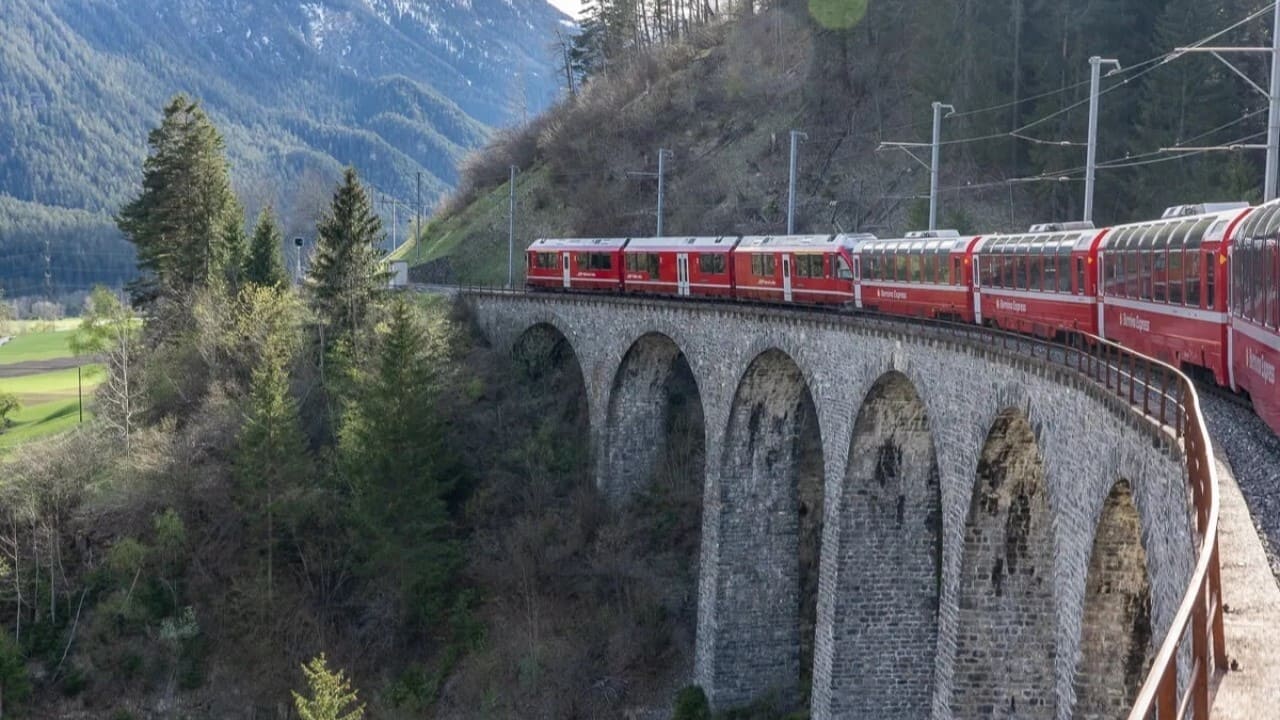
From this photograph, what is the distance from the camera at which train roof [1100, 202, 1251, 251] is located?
1802 cm

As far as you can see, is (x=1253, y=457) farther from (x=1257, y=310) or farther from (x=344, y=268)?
(x=344, y=268)

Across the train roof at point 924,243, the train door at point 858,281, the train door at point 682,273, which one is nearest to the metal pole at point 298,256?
the train door at point 682,273

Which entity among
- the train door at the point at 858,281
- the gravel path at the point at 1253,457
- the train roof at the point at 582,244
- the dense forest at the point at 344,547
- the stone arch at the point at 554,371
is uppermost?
the train roof at the point at 582,244

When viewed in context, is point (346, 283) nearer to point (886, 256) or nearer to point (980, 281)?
point (886, 256)

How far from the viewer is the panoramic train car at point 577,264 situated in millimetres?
48156

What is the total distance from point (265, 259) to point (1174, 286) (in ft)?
151

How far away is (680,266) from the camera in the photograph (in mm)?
43438

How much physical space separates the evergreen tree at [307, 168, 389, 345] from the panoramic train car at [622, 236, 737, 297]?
11.4 metres

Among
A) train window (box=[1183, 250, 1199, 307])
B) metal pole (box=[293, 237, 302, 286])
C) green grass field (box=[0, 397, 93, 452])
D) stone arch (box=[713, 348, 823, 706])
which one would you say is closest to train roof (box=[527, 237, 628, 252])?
metal pole (box=[293, 237, 302, 286])

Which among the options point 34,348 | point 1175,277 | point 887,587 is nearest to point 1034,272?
point 1175,277

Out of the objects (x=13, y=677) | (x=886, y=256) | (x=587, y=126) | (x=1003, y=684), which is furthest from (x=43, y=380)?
(x=1003, y=684)

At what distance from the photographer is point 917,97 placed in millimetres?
60281

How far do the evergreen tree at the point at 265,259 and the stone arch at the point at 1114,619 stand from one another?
46.8 metres

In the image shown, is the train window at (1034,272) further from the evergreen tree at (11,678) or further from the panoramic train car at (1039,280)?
the evergreen tree at (11,678)
